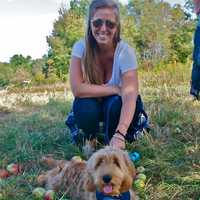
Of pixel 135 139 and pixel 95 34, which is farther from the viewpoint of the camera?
pixel 135 139

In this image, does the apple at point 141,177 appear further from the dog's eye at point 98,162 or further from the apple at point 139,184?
the dog's eye at point 98,162

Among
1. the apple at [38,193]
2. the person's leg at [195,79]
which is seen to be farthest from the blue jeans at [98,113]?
the apple at [38,193]

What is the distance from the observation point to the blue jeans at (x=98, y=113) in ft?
14.7

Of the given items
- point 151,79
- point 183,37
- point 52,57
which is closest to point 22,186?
point 151,79

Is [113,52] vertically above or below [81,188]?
above

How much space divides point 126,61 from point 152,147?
889mm

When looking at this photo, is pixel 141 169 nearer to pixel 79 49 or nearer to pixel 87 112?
pixel 87 112

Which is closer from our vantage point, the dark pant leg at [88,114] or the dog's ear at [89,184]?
the dog's ear at [89,184]

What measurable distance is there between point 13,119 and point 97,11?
329cm

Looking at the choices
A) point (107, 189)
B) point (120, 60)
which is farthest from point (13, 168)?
point (107, 189)

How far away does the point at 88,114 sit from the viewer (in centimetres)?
457

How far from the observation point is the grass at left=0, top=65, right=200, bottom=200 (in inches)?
151

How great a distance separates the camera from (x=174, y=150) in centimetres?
471

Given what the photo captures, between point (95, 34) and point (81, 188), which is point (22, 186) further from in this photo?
point (95, 34)
